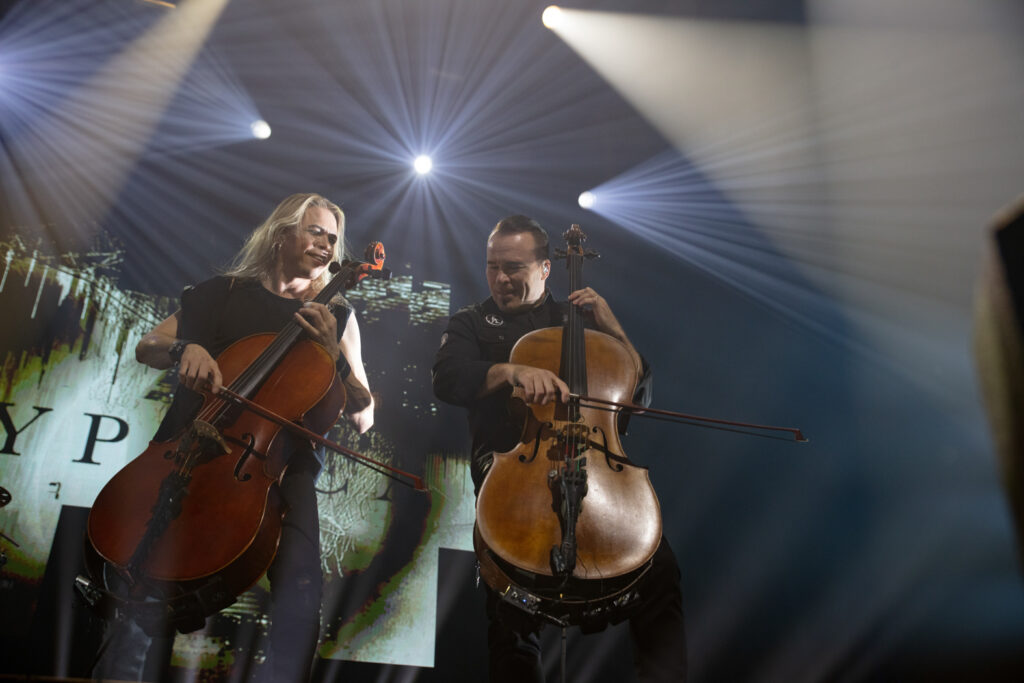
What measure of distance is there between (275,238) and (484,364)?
4.00ft

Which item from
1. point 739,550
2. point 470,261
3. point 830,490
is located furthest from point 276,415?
point 830,490

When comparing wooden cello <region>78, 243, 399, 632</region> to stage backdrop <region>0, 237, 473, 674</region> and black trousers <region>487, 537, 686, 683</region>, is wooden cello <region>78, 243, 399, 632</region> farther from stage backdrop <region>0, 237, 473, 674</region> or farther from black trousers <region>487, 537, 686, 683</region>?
black trousers <region>487, 537, 686, 683</region>

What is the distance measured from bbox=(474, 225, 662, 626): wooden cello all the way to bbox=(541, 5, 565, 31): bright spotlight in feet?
7.88

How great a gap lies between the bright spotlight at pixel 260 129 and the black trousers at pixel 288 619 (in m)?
1.95

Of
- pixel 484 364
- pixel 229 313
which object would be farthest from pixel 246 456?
pixel 484 364

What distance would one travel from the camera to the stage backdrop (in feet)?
9.64

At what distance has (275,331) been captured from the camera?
124 inches

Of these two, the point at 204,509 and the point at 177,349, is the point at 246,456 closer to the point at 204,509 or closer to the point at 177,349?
the point at 204,509

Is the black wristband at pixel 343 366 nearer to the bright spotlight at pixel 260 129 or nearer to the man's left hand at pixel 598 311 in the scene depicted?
the man's left hand at pixel 598 311

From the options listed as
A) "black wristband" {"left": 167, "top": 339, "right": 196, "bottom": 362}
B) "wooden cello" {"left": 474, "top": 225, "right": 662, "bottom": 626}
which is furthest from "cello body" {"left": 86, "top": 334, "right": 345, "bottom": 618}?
"wooden cello" {"left": 474, "top": 225, "right": 662, "bottom": 626}

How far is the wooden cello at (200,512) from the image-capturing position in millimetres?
2408

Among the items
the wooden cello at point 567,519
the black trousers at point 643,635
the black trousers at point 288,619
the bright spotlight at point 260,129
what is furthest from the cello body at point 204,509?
the bright spotlight at point 260,129

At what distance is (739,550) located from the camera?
12.8ft

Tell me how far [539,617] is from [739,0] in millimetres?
3498
